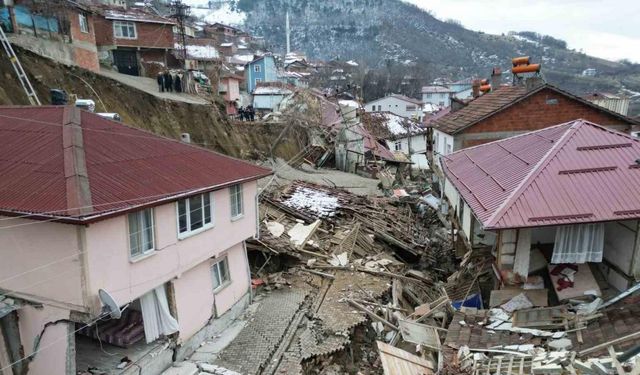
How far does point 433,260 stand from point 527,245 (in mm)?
8725

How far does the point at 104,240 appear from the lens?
882 cm

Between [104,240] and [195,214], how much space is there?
124 inches

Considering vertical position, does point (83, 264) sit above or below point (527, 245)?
above

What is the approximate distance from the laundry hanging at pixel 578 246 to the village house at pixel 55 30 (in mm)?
25067

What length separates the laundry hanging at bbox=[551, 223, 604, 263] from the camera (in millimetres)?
11055

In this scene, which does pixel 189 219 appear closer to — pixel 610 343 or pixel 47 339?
pixel 47 339

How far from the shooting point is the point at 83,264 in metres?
8.45

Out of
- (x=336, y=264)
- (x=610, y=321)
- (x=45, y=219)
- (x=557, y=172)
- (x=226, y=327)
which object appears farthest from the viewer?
(x=336, y=264)

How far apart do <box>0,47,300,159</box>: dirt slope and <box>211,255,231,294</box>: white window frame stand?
469 inches

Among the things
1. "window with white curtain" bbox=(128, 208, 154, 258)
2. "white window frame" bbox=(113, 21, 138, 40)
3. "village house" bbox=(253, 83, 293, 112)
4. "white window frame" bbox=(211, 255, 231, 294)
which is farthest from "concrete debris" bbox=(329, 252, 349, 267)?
"village house" bbox=(253, 83, 293, 112)

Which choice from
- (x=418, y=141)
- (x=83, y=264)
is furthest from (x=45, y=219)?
(x=418, y=141)

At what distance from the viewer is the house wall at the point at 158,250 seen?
345 inches

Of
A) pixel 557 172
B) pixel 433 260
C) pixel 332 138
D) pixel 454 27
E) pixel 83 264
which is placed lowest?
pixel 433 260

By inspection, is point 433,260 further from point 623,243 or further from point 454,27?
point 454,27
